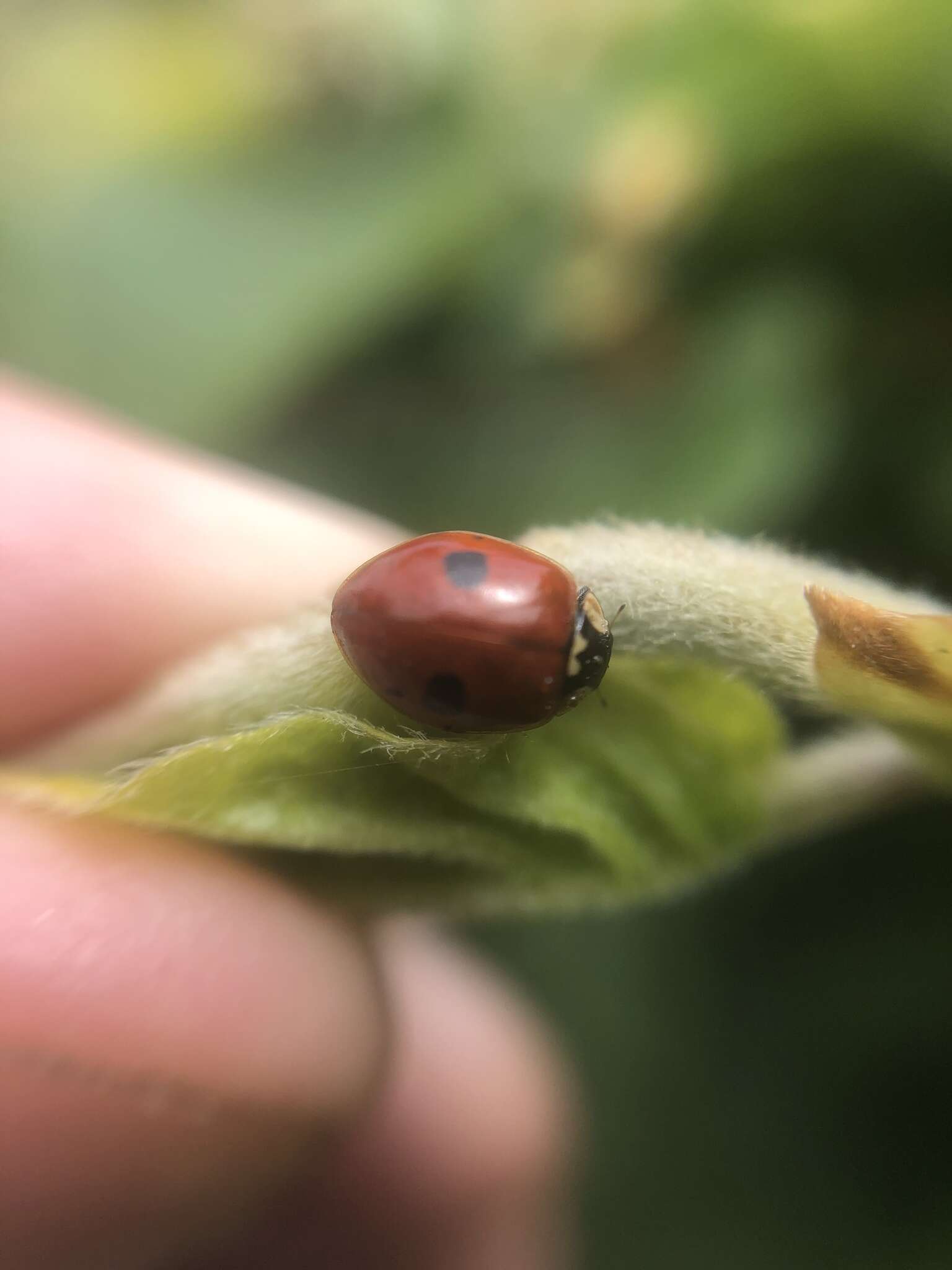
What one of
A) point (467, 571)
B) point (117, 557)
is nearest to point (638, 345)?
point (117, 557)

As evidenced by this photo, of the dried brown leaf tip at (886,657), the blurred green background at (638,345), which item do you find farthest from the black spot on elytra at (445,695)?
the blurred green background at (638,345)

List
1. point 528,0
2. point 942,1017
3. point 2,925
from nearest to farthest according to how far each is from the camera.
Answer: point 2,925 < point 942,1017 < point 528,0

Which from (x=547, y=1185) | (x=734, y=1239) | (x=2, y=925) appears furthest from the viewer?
(x=547, y=1185)

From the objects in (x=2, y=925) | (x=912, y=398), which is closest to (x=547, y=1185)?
(x=2, y=925)

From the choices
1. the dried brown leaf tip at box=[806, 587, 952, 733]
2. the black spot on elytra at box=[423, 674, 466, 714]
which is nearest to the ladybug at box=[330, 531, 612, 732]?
the black spot on elytra at box=[423, 674, 466, 714]

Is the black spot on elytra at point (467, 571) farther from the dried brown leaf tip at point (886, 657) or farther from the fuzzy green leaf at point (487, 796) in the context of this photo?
the dried brown leaf tip at point (886, 657)

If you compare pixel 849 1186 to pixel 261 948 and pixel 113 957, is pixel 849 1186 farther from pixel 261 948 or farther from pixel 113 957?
pixel 113 957

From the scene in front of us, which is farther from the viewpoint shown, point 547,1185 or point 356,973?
point 547,1185

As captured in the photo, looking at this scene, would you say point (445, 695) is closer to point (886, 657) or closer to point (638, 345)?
point (886, 657)
